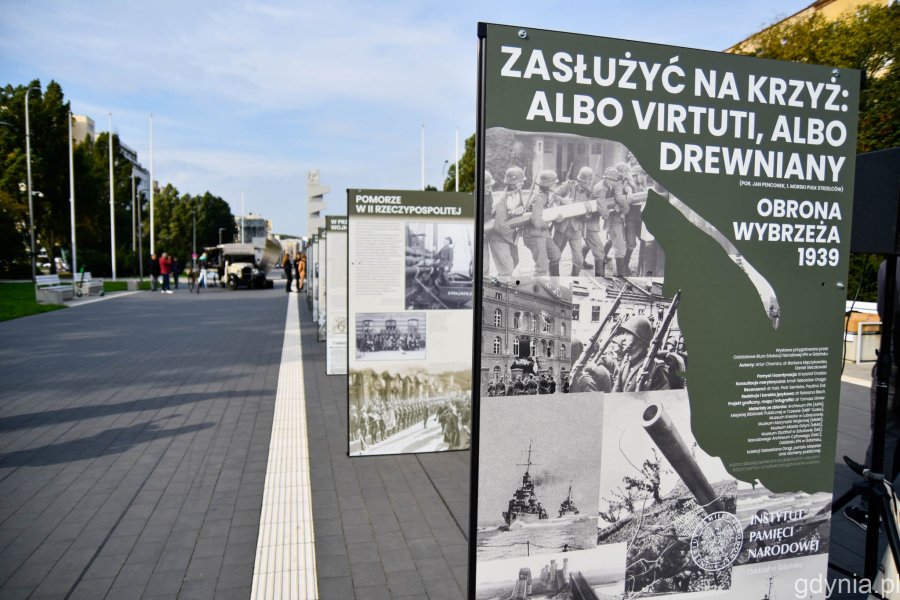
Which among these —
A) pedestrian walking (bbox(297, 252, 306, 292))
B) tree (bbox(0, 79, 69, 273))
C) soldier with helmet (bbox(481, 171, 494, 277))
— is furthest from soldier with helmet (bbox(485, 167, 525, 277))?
tree (bbox(0, 79, 69, 273))

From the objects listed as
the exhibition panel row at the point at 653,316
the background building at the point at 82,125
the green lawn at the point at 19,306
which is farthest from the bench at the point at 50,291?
the background building at the point at 82,125

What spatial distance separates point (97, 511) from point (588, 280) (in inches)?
167

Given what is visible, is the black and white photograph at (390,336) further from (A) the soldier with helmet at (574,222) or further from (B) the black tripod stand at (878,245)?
(A) the soldier with helmet at (574,222)

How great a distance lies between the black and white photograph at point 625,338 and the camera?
2.26 meters

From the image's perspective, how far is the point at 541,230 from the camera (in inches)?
85.5

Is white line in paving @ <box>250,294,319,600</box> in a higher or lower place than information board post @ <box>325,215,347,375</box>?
lower

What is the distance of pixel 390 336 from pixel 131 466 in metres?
2.52

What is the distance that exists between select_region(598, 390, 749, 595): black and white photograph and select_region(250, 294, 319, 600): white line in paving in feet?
6.41

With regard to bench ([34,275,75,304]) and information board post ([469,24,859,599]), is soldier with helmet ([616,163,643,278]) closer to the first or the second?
information board post ([469,24,859,599])

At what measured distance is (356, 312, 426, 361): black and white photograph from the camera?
20.1ft

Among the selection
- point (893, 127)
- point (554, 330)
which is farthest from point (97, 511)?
point (893, 127)

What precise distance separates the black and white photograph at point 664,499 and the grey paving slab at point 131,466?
2343mm

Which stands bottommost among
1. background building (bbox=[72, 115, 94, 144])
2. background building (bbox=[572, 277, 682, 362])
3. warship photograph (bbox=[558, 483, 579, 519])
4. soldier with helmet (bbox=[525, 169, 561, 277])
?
warship photograph (bbox=[558, 483, 579, 519])

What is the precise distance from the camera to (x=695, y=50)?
232cm
